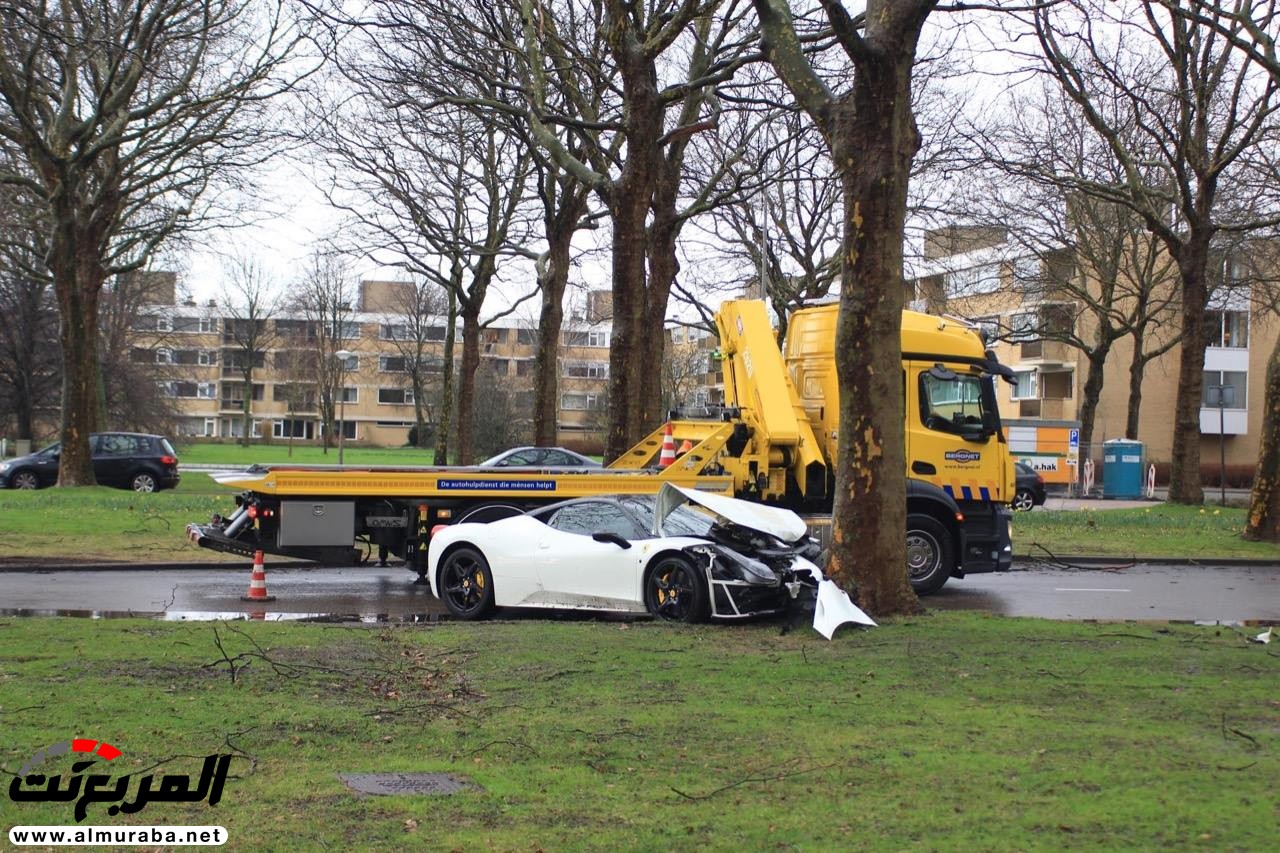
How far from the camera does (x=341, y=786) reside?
5758 millimetres

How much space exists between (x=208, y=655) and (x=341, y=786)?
3.69 meters

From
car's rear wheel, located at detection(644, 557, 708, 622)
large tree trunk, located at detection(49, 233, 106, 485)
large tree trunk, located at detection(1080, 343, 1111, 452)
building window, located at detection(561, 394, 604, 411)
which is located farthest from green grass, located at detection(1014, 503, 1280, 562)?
building window, located at detection(561, 394, 604, 411)

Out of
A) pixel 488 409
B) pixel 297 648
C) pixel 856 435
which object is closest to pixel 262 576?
pixel 297 648

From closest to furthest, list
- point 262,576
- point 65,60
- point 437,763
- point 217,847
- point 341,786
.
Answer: point 217,847
point 341,786
point 437,763
point 262,576
point 65,60

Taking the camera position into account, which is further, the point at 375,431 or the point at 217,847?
the point at 375,431

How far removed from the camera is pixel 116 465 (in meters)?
33.7

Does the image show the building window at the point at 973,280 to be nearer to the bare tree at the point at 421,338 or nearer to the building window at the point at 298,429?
the bare tree at the point at 421,338

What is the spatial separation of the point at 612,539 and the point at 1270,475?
14.7 m

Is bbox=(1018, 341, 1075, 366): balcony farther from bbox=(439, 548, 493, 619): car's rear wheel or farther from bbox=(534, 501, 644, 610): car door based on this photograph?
bbox=(439, 548, 493, 619): car's rear wheel

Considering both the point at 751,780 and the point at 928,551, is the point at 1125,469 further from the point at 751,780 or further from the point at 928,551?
the point at 751,780

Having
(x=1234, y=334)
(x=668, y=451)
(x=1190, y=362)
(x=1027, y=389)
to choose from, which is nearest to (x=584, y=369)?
(x=1027, y=389)

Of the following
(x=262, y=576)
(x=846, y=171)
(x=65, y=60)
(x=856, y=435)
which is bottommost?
(x=262, y=576)

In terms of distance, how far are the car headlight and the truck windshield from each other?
15.9 feet

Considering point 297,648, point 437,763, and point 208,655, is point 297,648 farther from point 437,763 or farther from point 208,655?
point 437,763
